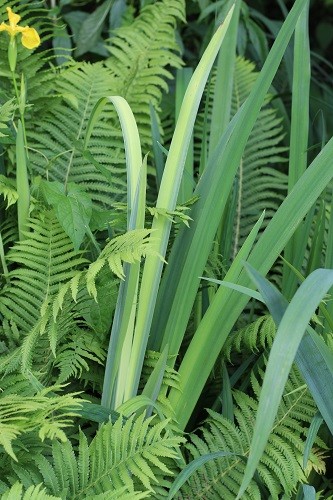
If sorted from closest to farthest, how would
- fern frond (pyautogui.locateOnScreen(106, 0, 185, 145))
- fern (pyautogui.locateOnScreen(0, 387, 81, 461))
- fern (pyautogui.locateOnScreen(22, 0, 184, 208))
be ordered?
fern (pyautogui.locateOnScreen(0, 387, 81, 461))
fern (pyautogui.locateOnScreen(22, 0, 184, 208))
fern frond (pyautogui.locateOnScreen(106, 0, 185, 145))

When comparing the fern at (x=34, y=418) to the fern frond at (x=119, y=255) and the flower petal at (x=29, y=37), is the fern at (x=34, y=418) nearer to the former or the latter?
the fern frond at (x=119, y=255)

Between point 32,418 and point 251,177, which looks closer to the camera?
point 32,418

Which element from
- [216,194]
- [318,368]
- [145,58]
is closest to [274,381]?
[318,368]

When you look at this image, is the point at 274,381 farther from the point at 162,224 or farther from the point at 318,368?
the point at 162,224

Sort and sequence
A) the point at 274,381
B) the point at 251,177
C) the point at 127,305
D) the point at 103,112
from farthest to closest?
the point at 251,177 → the point at 103,112 → the point at 127,305 → the point at 274,381

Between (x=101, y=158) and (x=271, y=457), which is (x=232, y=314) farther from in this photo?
(x=101, y=158)

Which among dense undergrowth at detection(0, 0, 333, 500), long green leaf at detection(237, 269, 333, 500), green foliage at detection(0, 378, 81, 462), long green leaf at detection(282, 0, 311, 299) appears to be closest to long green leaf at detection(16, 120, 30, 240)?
dense undergrowth at detection(0, 0, 333, 500)

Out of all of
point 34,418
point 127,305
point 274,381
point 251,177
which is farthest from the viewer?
point 251,177

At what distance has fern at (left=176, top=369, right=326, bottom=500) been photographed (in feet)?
3.98

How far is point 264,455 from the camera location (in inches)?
48.9

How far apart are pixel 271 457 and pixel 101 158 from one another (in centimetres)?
76

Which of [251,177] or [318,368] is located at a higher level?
[251,177]

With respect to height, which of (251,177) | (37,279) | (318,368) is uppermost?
(251,177)

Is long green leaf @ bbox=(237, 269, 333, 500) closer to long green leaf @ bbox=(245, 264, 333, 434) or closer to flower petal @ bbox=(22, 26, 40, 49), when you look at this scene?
long green leaf @ bbox=(245, 264, 333, 434)
